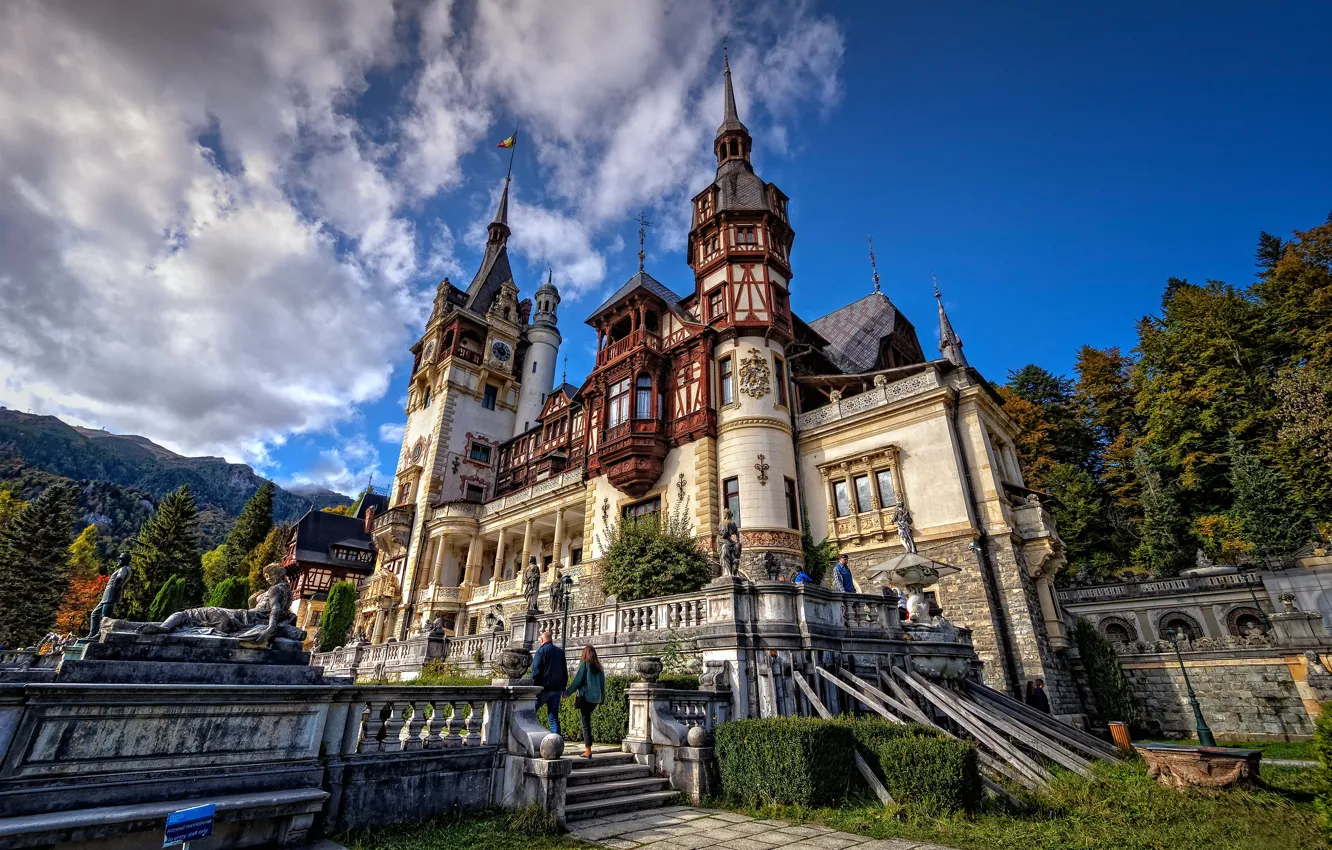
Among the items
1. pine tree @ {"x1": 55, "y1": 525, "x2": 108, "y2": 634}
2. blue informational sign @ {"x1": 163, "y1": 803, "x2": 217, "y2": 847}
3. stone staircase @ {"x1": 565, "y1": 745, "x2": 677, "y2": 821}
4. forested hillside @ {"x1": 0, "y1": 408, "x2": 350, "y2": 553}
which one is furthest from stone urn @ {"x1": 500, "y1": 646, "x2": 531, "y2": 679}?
forested hillside @ {"x1": 0, "y1": 408, "x2": 350, "y2": 553}

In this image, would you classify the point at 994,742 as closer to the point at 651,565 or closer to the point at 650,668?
the point at 650,668

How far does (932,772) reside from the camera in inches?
298

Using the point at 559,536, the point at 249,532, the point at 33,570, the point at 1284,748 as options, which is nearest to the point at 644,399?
the point at 559,536

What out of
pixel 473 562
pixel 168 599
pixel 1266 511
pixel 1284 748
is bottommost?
pixel 1284 748

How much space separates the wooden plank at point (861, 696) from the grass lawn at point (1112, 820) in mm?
2026

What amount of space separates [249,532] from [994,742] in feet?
235

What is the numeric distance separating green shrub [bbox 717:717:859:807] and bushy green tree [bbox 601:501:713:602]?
9912mm

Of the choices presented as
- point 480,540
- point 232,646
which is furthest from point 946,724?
point 480,540

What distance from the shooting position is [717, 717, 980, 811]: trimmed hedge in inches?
296

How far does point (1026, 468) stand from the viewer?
131ft

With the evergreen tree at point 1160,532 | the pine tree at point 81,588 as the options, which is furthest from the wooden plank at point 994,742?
the pine tree at point 81,588

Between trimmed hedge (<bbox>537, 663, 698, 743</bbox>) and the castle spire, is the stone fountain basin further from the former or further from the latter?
the castle spire

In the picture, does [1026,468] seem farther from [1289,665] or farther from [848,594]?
[848,594]

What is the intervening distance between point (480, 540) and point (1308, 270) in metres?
49.5
